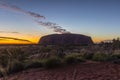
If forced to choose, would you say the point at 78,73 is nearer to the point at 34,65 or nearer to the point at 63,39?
the point at 34,65

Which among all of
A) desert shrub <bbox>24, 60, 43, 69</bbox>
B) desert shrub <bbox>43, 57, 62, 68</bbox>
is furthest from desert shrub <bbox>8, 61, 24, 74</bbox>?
desert shrub <bbox>43, 57, 62, 68</bbox>

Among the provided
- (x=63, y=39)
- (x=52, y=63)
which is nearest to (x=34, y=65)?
(x=52, y=63)

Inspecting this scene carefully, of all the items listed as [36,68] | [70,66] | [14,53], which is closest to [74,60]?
[70,66]

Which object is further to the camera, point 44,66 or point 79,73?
point 44,66

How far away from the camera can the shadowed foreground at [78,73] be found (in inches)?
639

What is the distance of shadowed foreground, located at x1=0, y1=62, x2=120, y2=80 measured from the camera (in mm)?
16234

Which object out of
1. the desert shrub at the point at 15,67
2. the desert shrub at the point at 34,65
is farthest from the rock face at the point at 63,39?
the desert shrub at the point at 15,67

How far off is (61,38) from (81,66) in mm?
84800

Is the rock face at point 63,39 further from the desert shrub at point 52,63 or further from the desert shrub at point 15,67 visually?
the desert shrub at point 52,63

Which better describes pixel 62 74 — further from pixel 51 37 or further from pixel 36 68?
pixel 51 37

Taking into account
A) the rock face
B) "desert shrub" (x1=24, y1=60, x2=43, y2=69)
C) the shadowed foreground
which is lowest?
the shadowed foreground

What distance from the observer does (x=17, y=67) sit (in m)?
21.4

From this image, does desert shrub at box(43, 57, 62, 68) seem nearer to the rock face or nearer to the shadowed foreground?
the shadowed foreground

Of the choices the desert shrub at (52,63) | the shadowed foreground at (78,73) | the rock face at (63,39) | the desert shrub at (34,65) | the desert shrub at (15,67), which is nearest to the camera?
the shadowed foreground at (78,73)
